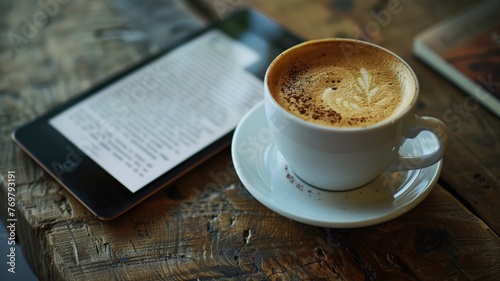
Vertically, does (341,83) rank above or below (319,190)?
above

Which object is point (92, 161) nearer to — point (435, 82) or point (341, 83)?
point (341, 83)

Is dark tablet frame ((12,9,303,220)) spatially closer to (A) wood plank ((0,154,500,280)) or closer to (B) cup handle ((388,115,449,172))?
(A) wood plank ((0,154,500,280))

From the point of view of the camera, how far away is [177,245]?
69 centimetres

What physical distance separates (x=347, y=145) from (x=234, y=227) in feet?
0.61

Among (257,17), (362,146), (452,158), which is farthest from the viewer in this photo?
(257,17)

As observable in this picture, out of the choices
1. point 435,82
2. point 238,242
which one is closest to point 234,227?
point 238,242

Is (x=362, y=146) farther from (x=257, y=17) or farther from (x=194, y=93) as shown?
(x=257, y=17)

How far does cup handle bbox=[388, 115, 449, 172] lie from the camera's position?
0.66 metres

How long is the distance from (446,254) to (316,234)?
15cm

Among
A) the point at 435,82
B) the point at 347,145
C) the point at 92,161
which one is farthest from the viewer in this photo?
the point at 435,82

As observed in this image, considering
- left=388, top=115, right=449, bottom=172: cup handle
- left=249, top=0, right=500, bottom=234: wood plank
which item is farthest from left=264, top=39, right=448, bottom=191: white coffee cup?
left=249, top=0, right=500, bottom=234: wood plank

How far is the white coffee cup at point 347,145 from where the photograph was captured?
618 mm

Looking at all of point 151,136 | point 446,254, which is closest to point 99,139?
point 151,136

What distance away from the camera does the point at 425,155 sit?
68 cm
